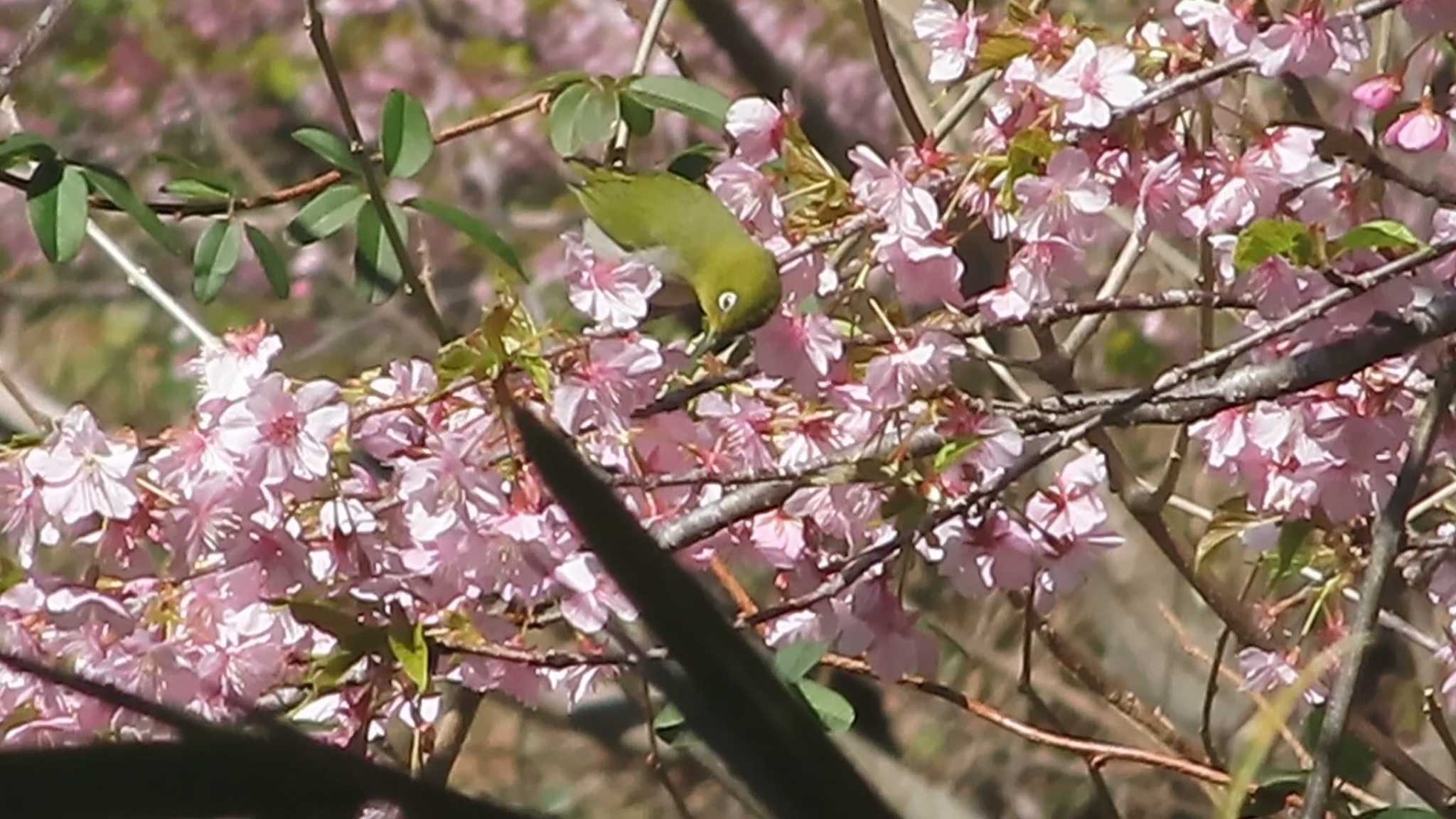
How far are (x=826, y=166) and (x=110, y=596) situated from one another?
0.52m

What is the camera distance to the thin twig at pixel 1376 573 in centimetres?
106

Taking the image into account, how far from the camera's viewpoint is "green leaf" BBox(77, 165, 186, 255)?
54.1 inches

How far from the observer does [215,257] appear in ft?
4.89

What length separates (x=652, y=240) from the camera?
4.99ft

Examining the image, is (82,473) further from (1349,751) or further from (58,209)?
(1349,751)

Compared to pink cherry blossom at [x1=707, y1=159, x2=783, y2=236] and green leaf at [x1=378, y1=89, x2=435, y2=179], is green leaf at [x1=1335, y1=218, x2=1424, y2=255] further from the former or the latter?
green leaf at [x1=378, y1=89, x2=435, y2=179]

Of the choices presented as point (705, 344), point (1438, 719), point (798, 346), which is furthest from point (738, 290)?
point (1438, 719)

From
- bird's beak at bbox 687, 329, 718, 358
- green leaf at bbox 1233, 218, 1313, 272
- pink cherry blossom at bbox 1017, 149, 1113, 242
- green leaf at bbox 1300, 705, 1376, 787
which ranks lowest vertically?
green leaf at bbox 1300, 705, 1376, 787

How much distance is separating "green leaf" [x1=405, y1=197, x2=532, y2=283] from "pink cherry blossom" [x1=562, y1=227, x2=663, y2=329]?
7.9 inches

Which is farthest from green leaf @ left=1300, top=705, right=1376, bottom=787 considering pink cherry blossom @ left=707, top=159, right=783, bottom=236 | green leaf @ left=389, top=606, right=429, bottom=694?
green leaf @ left=389, top=606, right=429, bottom=694

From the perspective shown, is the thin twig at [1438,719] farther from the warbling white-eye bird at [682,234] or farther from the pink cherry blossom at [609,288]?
the pink cherry blossom at [609,288]

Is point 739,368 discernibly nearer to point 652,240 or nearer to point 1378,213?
point 652,240

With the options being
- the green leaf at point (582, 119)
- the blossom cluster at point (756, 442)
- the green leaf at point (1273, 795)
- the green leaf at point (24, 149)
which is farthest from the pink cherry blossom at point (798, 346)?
the green leaf at point (24, 149)

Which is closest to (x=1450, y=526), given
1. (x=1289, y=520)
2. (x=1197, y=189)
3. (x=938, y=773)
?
(x=1289, y=520)
